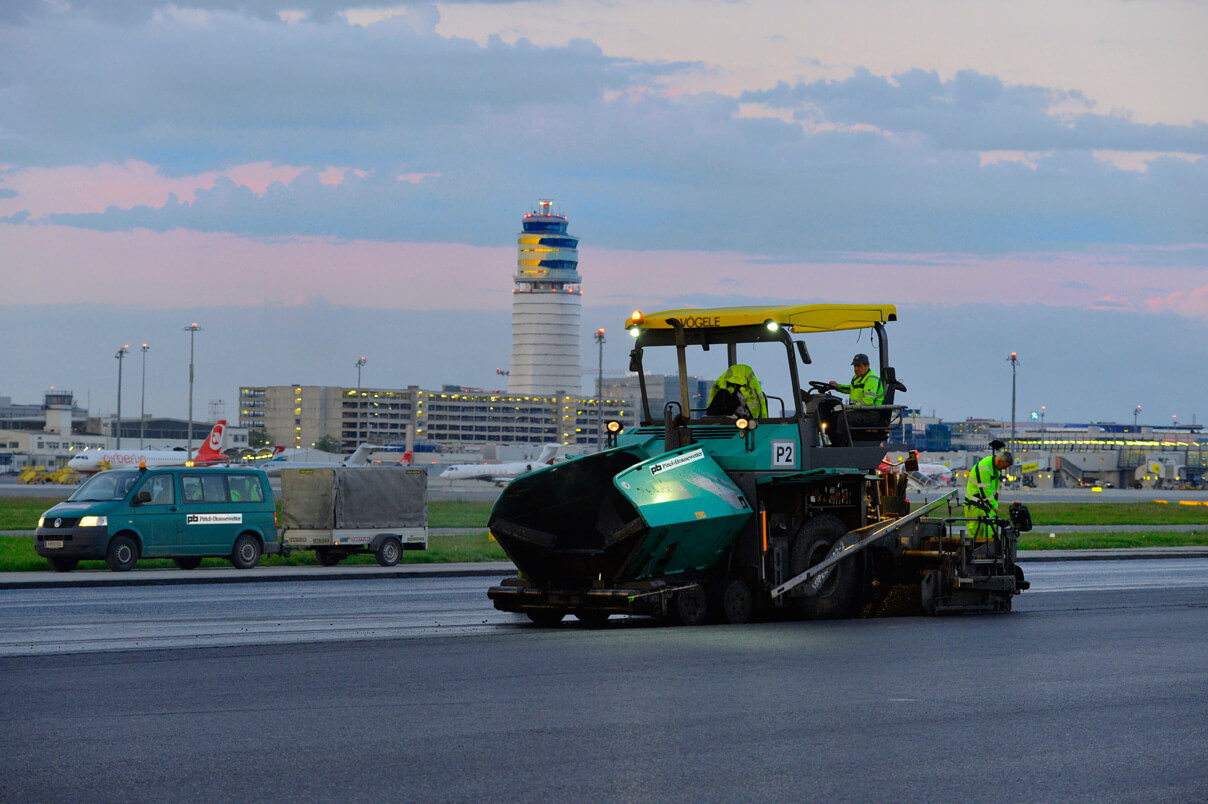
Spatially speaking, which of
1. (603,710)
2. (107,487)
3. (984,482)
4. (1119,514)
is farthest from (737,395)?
(1119,514)

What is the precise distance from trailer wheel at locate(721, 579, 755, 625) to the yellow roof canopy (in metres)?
2.72

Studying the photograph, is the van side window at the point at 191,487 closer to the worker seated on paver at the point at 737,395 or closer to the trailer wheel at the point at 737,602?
the worker seated on paver at the point at 737,395

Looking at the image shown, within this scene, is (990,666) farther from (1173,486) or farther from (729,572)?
(1173,486)

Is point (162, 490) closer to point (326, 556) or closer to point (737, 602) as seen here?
point (326, 556)

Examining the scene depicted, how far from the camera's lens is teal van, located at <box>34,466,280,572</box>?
922 inches

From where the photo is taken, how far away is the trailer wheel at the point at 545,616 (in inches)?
593

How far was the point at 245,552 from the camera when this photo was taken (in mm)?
25125

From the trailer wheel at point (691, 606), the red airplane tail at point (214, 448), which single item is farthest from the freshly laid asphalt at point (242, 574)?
the red airplane tail at point (214, 448)

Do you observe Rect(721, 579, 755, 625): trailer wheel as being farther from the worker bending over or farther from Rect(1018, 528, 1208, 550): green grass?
Rect(1018, 528, 1208, 550): green grass

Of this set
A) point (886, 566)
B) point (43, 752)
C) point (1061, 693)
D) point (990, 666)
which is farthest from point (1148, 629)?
point (43, 752)

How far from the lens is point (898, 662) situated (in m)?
12.1

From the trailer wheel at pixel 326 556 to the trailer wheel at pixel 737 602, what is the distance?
43.7 feet

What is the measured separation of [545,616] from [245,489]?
38.0 ft

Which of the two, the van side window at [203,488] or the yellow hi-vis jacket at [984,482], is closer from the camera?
the yellow hi-vis jacket at [984,482]
